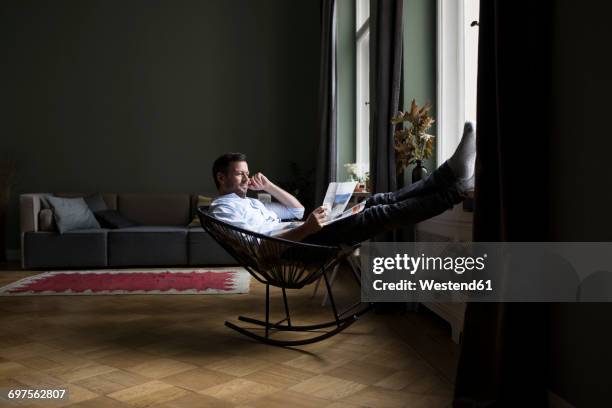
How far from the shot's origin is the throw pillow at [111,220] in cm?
516

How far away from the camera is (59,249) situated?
15.8 ft

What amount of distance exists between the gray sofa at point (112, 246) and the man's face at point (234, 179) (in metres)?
2.33

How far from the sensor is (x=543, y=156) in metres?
1.50

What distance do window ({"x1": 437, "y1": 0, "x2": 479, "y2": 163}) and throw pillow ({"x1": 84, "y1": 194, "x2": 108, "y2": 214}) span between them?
370 cm

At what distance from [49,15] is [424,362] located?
5805 mm

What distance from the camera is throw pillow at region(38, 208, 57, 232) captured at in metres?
4.89

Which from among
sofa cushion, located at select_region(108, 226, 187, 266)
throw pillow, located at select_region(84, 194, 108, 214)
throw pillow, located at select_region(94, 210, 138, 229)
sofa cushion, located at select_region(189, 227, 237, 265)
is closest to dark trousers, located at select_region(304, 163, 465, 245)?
A: sofa cushion, located at select_region(189, 227, 237, 265)

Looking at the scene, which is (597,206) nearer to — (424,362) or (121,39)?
(424,362)

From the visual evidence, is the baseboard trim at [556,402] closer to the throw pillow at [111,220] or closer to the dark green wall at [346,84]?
the dark green wall at [346,84]

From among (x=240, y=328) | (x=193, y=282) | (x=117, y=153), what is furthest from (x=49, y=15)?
(x=240, y=328)

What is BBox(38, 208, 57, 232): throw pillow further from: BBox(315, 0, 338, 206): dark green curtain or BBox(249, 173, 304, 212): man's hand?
BBox(249, 173, 304, 212): man's hand

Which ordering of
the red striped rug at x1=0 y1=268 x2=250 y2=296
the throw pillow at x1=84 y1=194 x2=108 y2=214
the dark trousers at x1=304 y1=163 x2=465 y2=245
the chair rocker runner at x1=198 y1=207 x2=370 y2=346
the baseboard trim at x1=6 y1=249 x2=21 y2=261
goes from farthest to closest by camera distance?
1. the baseboard trim at x1=6 y1=249 x2=21 y2=261
2. the throw pillow at x1=84 y1=194 x2=108 y2=214
3. the red striped rug at x1=0 y1=268 x2=250 y2=296
4. the chair rocker runner at x1=198 y1=207 x2=370 y2=346
5. the dark trousers at x1=304 y1=163 x2=465 y2=245

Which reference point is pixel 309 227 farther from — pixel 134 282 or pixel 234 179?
pixel 134 282

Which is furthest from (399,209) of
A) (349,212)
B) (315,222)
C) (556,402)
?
(556,402)
